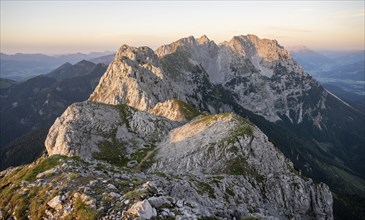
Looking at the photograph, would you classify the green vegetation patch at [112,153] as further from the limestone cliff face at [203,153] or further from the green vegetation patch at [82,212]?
the green vegetation patch at [82,212]

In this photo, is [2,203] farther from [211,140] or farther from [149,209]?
[211,140]

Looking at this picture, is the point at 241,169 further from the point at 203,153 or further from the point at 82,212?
the point at 82,212

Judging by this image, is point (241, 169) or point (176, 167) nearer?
point (241, 169)

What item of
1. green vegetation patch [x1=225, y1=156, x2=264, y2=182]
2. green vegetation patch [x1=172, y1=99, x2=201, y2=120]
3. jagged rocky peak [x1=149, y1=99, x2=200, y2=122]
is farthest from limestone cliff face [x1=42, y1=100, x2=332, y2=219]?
green vegetation patch [x1=172, y1=99, x2=201, y2=120]

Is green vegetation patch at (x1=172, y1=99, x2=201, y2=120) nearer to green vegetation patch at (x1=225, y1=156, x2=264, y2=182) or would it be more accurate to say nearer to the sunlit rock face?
the sunlit rock face

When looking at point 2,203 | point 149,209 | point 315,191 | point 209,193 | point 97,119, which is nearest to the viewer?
point 149,209

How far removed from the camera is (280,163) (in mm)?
102688

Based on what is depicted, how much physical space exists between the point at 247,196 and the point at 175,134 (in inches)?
1877

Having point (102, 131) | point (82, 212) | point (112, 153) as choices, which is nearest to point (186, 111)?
point (102, 131)

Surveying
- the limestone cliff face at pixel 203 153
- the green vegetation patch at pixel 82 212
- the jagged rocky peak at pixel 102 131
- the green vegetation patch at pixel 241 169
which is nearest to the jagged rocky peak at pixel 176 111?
the limestone cliff face at pixel 203 153

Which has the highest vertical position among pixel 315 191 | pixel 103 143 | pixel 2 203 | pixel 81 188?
pixel 81 188

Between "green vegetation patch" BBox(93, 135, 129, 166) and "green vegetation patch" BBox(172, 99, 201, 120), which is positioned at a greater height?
"green vegetation patch" BBox(172, 99, 201, 120)

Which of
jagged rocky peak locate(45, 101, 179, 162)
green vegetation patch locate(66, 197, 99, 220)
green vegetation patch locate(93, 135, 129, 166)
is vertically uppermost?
green vegetation patch locate(66, 197, 99, 220)

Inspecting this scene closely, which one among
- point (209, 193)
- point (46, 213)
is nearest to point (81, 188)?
point (46, 213)
